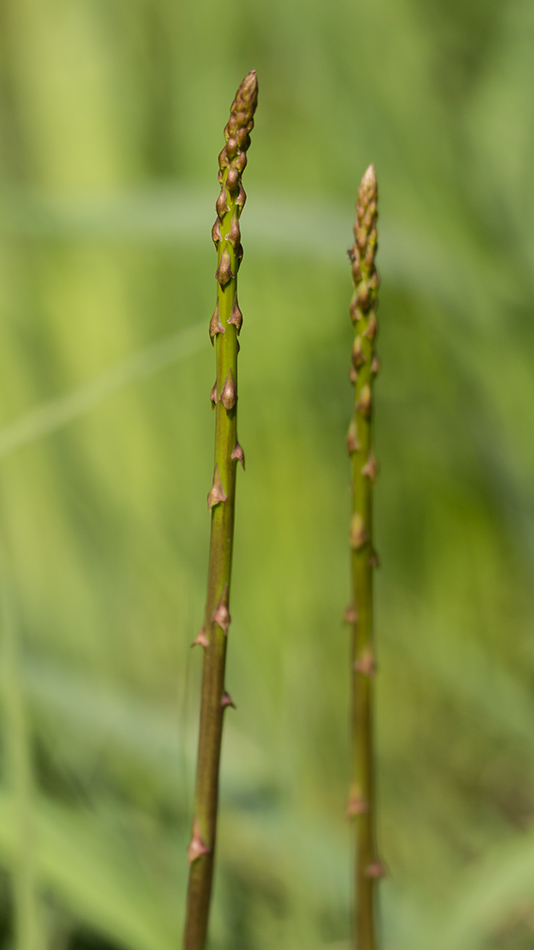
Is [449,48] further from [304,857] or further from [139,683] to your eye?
[304,857]

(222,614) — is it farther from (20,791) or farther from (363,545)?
(20,791)

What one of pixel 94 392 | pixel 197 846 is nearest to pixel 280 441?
pixel 94 392

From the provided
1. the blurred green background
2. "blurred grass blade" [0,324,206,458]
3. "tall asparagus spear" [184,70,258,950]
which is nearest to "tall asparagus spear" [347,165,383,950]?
"tall asparagus spear" [184,70,258,950]

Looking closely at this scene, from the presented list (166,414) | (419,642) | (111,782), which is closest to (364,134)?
(166,414)

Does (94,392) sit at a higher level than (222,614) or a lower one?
higher

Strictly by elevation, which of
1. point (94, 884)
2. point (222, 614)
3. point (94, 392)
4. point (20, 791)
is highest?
point (94, 392)

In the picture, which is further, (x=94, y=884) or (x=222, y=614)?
(x=94, y=884)
